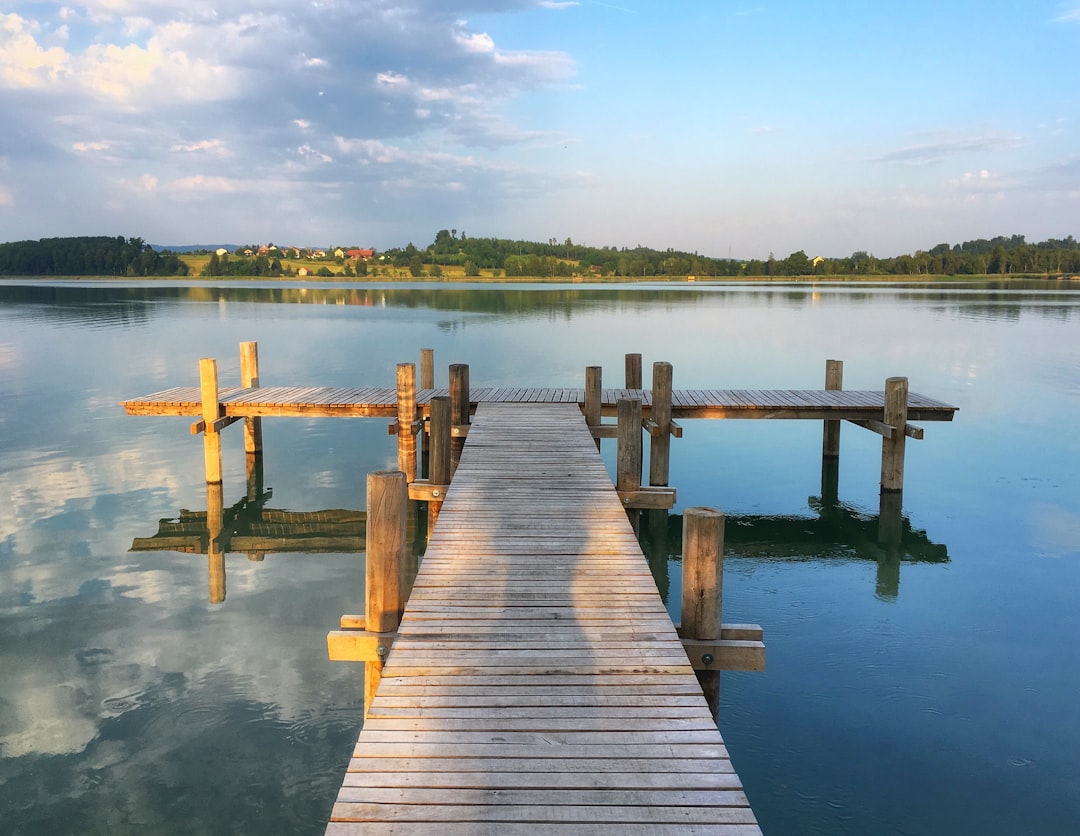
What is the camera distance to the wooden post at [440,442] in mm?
10852

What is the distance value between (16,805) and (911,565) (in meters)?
11.4

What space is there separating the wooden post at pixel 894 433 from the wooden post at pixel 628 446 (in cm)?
549

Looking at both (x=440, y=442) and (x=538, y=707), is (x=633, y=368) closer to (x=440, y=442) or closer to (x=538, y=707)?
(x=440, y=442)

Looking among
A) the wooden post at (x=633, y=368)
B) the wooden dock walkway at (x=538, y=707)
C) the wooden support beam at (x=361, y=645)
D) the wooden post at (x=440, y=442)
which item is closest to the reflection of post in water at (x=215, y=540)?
the wooden post at (x=440, y=442)

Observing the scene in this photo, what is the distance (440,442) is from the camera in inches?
434

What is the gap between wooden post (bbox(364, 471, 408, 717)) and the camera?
5914 millimetres

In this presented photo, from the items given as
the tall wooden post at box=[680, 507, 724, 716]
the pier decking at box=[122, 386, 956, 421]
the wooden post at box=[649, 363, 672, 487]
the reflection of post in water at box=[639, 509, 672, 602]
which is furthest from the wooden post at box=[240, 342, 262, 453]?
the tall wooden post at box=[680, 507, 724, 716]

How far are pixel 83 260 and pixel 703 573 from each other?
537ft

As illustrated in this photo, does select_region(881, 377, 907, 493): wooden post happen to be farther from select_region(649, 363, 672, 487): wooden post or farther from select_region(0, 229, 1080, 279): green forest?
select_region(0, 229, 1080, 279): green forest

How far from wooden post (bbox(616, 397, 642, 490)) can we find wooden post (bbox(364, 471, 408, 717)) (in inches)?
196

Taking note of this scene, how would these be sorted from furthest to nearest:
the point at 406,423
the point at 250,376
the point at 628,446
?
1. the point at 250,376
2. the point at 406,423
3. the point at 628,446

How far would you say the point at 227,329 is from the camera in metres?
46.5

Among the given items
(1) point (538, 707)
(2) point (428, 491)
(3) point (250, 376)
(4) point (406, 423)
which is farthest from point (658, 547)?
(3) point (250, 376)

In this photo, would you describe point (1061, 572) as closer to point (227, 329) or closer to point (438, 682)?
→ point (438, 682)
